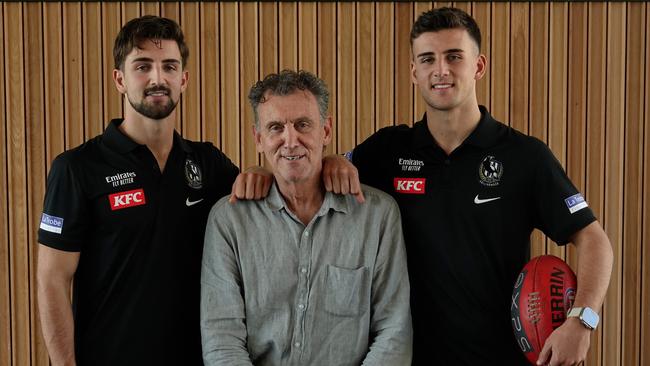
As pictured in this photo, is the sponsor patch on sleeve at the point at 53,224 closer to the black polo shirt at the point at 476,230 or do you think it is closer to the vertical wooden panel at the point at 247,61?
the black polo shirt at the point at 476,230

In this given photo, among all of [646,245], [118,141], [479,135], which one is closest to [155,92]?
[118,141]

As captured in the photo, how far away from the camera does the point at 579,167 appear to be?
498 cm

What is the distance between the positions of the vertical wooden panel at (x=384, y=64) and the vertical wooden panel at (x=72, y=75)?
6.42 feet

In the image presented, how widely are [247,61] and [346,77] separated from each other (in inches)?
26.4

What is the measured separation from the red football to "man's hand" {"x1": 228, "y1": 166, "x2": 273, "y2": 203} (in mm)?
983

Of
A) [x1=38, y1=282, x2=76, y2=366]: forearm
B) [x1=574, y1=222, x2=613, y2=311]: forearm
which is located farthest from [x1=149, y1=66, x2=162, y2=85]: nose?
[x1=574, y1=222, x2=613, y2=311]: forearm

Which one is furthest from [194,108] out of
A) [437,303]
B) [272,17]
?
[437,303]

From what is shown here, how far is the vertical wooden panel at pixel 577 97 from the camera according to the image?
4.93 metres

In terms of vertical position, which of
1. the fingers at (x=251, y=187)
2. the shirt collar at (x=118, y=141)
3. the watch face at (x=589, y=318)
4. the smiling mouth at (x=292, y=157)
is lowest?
the watch face at (x=589, y=318)

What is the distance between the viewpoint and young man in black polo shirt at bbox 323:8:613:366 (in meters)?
2.74

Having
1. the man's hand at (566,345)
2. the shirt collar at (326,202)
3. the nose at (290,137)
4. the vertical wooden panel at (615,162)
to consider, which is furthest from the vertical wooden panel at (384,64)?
the man's hand at (566,345)

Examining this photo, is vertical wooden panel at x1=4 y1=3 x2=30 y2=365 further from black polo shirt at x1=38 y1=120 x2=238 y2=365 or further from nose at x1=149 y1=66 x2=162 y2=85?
nose at x1=149 y1=66 x2=162 y2=85

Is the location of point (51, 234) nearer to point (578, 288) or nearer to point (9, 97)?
point (578, 288)

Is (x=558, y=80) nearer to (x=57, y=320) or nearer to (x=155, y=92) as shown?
(x=155, y=92)
